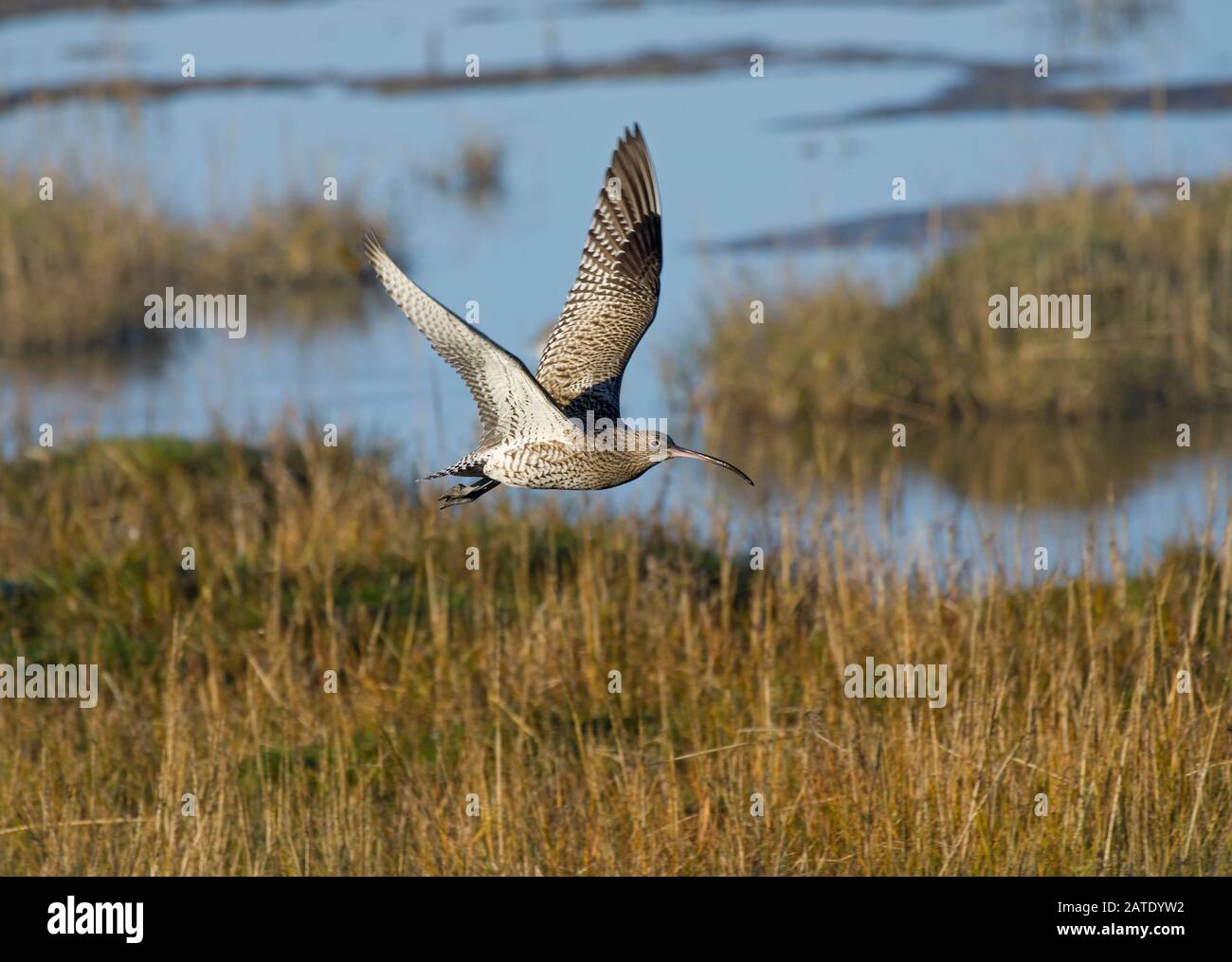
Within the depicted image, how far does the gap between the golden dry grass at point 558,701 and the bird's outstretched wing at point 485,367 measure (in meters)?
1.12

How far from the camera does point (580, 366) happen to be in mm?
Answer: 6238

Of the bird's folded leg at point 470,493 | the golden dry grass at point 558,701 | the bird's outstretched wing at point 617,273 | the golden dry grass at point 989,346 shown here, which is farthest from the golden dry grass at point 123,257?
the bird's folded leg at point 470,493

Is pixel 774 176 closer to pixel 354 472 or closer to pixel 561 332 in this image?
pixel 354 472

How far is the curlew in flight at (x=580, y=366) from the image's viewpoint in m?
5.39

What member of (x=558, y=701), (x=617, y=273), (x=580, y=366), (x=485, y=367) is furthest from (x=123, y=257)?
(x=485, y=367)

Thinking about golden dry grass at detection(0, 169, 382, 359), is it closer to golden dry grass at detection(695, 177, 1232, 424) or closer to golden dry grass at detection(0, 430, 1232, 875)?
golden dry grass at detection(695, 177, 1232, 424)

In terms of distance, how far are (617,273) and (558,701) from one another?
1981 mm

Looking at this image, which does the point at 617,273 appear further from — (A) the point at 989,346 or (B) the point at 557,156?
(B) the point at 557,156

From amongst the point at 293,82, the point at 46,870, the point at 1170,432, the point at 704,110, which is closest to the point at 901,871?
the point at 46,870

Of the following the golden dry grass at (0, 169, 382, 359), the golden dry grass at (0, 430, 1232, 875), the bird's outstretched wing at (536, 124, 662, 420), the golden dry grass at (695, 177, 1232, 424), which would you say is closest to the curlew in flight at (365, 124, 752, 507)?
the bird's outstretched wing at (536, 124, 662, 420)

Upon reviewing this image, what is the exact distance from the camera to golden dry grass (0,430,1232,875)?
19.1ft

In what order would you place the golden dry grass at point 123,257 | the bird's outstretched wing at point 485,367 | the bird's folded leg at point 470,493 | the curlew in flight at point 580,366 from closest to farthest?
the bird's outstretched wing at point 485,367
the curlew in flight at point 580,366
the bird's folded leg at point 470,493
the golden dry grass at point 123,257

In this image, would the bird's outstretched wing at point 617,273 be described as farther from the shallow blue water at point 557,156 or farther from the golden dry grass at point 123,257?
the golden dry grass at point 123,257

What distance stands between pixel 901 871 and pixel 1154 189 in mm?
11928
